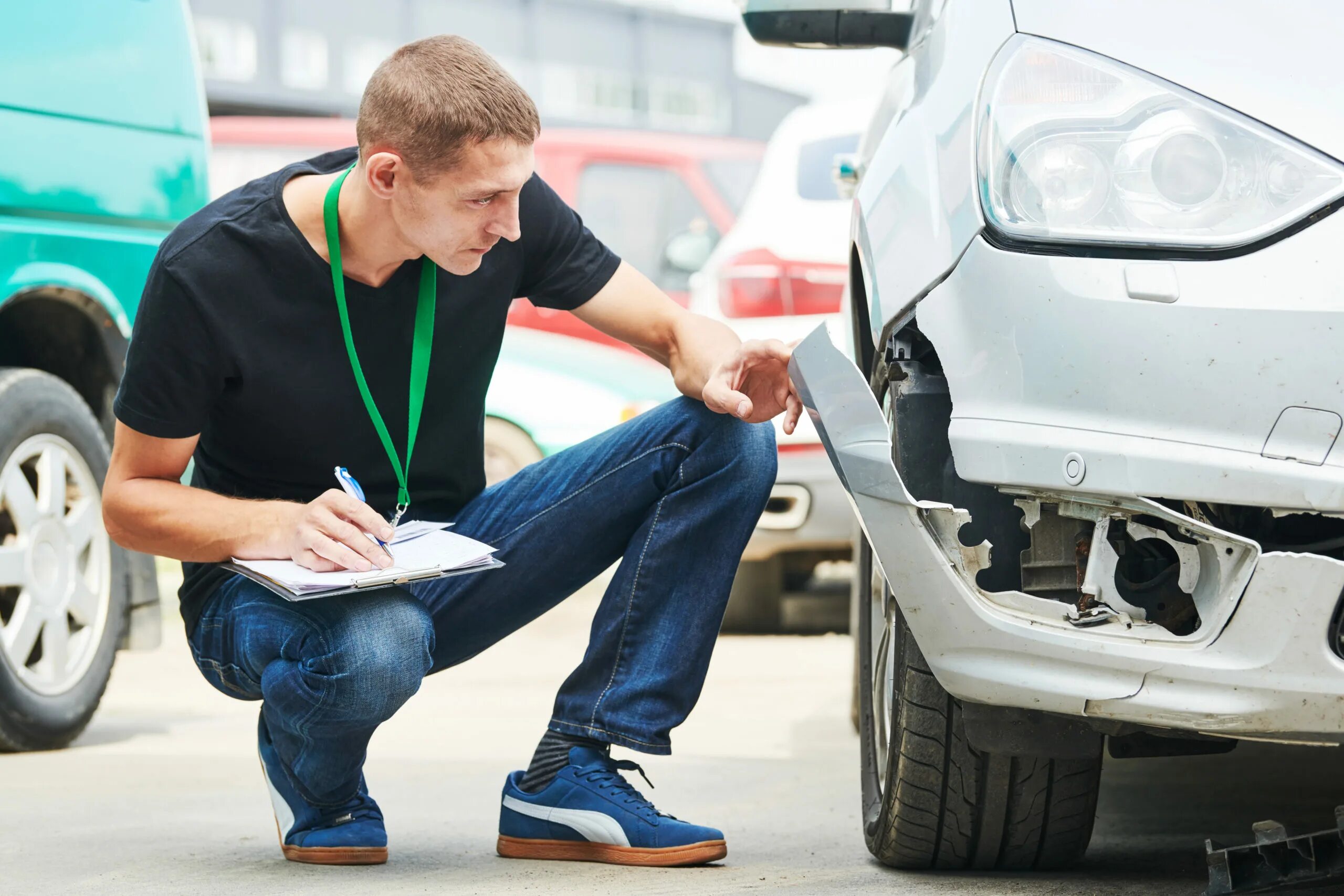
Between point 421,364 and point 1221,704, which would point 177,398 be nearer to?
point 421,364

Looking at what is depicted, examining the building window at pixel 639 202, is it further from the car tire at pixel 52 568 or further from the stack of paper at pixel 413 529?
the stack of paper at pixel 413 529

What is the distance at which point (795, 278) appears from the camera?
566cm

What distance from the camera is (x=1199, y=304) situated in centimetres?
174

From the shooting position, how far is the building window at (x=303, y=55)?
25.6m

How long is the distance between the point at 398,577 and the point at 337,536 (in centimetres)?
10

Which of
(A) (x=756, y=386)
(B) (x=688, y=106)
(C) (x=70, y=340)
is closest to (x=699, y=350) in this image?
(A) (x=756, y=386)

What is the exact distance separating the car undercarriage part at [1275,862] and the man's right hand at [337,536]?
1.10m

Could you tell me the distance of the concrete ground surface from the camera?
7.66 ft

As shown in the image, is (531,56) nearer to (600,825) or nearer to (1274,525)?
(600,825)

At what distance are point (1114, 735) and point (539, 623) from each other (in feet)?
13.7

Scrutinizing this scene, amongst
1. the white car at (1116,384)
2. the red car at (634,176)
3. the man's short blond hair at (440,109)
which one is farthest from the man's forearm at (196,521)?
the red car at (634,176)

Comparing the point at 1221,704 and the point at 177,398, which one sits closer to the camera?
the point at 1221,704

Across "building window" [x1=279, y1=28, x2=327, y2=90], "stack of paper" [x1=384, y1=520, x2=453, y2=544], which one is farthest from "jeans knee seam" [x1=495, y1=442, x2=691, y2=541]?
"building window" [x1=279, y1=28, x2=327, y2=90]

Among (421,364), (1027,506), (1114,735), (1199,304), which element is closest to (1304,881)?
(1114,735)
